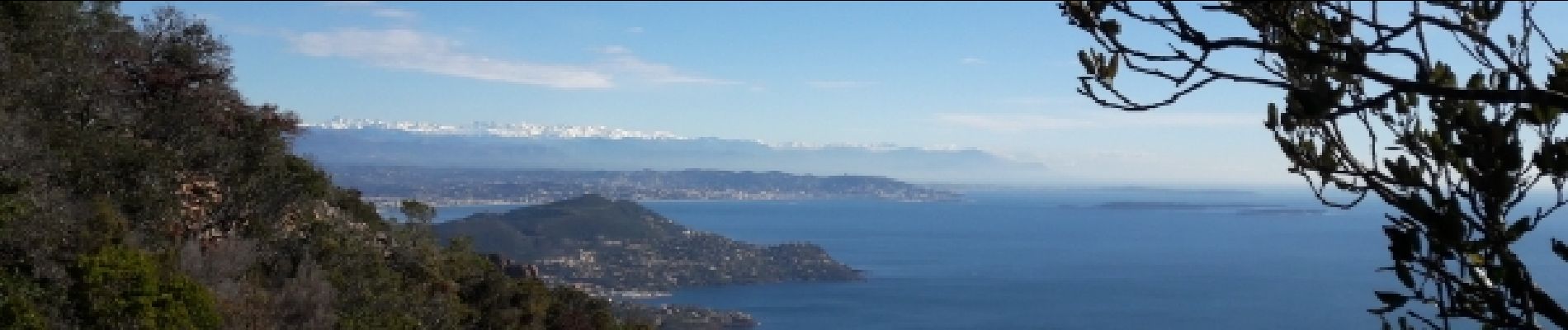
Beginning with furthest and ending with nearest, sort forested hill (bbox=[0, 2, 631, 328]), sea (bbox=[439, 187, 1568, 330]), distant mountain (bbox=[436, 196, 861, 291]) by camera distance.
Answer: distant mountain (bbox=[436, 196, 861, 291]), sea (bbox=[439, 187, 1568, 330]), forested hill (bbox=[0, 2, 631, 328])

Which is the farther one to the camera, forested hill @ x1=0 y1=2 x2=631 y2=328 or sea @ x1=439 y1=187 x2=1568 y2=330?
sea @ x1=439 y1=187 x2=1568 y2=330

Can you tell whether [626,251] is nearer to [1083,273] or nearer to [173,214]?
[1083,273]

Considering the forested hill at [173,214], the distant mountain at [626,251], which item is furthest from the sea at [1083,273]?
the forested hill at [173,214]

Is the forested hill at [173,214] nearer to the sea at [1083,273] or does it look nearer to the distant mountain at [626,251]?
the sea at [1083,273]

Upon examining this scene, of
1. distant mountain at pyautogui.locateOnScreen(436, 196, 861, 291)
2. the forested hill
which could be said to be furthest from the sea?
the forested hill

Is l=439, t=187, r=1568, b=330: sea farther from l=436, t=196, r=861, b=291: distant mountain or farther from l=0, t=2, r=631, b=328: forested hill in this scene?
l=0, t=2, r=631, b=328: forested hill

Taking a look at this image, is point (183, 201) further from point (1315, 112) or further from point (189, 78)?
point (1315, 112)
